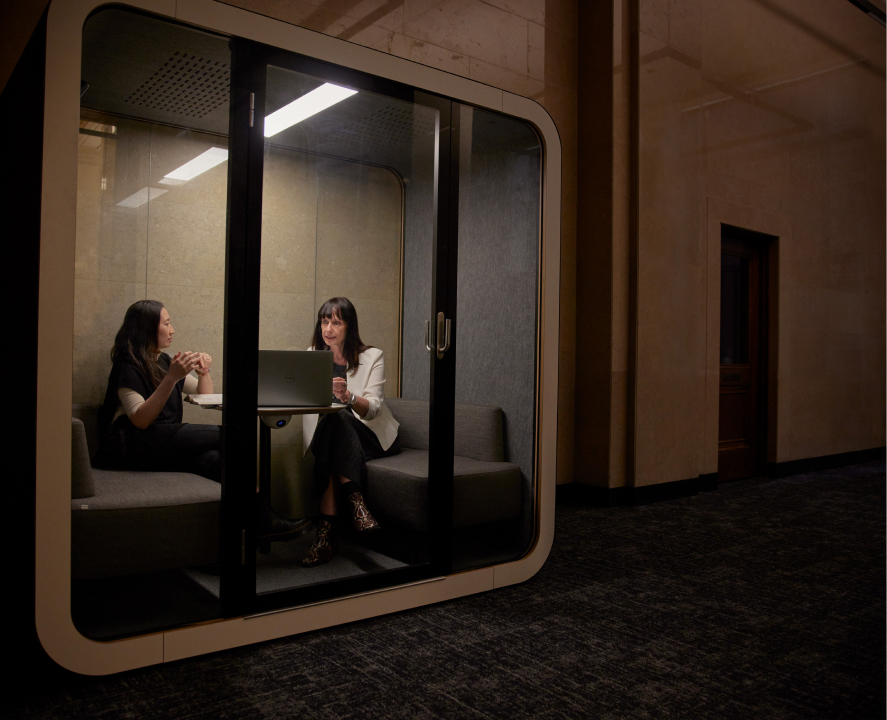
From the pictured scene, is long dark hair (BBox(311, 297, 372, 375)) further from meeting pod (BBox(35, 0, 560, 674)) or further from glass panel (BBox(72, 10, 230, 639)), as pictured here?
glass panel (BBox(72, 10, 230, 639))

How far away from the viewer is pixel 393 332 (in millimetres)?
2498

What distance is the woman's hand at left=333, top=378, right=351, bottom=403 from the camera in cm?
236

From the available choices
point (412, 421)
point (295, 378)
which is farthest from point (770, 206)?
point (295, 378)

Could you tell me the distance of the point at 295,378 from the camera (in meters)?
2.26

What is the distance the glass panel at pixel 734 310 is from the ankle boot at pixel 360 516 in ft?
13.5

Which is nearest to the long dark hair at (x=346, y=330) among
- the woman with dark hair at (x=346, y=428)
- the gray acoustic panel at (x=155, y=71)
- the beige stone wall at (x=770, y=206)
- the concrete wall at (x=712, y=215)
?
the woman with dark hair at (x=346, y=428)

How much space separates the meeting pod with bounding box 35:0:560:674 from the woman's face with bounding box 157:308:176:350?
0.01 meters

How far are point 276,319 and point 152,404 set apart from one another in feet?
1.47

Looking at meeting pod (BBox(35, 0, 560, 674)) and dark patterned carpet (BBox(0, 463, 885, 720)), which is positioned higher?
meeting pod (BBox(35, 0, 560, 674))

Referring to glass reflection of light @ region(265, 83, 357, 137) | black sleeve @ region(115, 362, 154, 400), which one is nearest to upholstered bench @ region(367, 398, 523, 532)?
black sleeve @ region(115, 362, 154, 400)

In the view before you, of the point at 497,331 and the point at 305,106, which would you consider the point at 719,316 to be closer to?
the point at 497,331

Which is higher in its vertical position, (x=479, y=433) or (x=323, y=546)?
(x=479, y=433)

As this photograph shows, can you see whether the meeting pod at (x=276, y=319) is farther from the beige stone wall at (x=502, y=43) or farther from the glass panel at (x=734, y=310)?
the glass panel at (x=734, y=310)

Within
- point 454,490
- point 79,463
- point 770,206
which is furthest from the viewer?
point 770,206
